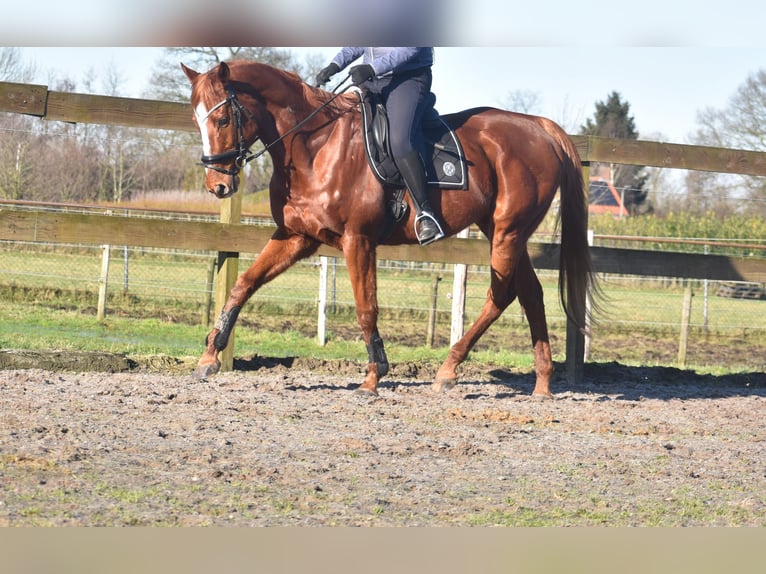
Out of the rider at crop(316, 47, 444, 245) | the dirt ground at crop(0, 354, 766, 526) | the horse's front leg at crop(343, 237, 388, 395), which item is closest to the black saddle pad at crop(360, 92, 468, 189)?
the rider at crop(316, 47, 444, 245)

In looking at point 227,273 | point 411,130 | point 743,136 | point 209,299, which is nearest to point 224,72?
point 411,130

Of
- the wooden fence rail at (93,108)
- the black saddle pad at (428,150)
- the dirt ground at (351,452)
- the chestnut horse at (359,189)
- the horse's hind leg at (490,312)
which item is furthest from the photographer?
the horse's hind leg at (490,312)

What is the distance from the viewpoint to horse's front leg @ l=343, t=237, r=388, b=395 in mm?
6160

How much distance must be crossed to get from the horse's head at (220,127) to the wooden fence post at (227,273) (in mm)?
1129

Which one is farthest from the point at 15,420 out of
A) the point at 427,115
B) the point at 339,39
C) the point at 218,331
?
the point at 339,39

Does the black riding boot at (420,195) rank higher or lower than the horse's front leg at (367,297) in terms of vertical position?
higher

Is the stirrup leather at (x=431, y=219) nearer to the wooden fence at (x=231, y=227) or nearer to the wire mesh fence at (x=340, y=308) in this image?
the wooden fence at (x=231, y=227)

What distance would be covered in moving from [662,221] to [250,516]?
29.0 m

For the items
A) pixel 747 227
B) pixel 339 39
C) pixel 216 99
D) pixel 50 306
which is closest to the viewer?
pixel 339 39

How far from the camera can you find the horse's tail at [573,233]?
7.00 meters

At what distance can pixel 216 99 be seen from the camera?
5707 millimetres

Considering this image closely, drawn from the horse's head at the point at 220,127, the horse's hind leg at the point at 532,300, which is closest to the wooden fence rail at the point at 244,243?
the horse's hind leg at the point at 532,300

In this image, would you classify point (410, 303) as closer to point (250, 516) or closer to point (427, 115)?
point (427, 115)

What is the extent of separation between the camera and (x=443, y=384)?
6648 millimetres
